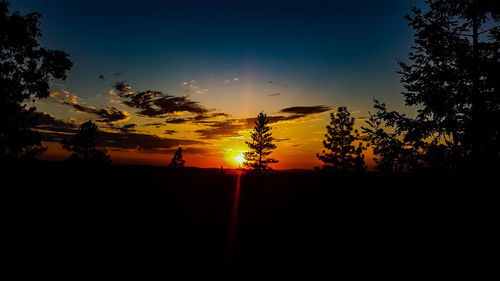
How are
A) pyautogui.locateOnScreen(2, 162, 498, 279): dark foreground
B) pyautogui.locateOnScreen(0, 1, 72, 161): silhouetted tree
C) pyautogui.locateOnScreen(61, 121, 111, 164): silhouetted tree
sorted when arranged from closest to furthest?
pyautogui.locateOnScreen(2, 162, 498, 279): dark foreground, pyautogui.locateOnScreen(0, 1, 72, 161): silhouetted tree, pyautogui.locateOnScreen(61, 121, 111, 164): silhouetted tree

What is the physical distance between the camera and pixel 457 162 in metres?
9.81

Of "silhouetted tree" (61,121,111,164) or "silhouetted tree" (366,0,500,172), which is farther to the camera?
"silhouetted tree" (61,121,111,164)

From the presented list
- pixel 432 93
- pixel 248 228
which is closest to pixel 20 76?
pixel 248 228

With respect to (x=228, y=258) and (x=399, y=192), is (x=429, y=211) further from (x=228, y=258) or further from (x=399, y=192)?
(x=228, y=258)

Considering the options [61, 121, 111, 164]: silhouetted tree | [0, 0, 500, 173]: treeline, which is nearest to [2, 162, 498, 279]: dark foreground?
[0, 0, 500, 173]: treeline

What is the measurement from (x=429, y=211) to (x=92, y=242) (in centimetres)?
947

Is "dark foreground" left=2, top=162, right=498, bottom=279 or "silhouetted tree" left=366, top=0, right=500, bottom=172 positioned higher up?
"silhouetted tree" left=366, top=0, right=500, bottom=172

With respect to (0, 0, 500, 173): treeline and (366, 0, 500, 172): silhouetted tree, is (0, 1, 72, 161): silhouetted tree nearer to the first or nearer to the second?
(0, 0, 500, 173): treeline

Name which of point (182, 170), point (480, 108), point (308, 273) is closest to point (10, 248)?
point (308, 273)

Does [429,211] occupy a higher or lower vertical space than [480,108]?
lower

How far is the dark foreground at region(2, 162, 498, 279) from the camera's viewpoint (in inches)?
198

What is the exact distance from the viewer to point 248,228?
25.0 feet

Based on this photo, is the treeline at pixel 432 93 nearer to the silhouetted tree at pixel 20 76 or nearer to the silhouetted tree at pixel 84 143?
the silhouetted tree at pixel 20 76

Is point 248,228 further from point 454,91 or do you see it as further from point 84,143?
point 84,143
